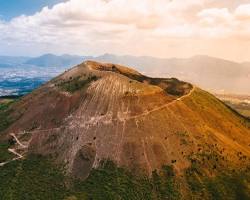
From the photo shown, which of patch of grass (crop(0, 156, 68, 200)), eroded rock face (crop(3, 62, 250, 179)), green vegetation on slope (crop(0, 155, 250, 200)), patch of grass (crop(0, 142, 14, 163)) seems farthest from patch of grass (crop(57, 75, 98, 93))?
green vegetation on slope (crop(0, 155, 250, 200))

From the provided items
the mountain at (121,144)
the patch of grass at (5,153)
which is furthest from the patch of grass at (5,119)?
the patch of grass at (5,153)

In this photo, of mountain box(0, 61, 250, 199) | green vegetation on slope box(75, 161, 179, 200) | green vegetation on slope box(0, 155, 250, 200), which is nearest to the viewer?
green vegetation on slope box(75, 161, 179, 200)

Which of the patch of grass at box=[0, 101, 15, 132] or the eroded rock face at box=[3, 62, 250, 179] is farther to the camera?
the patch of grass at box=[0, 101, 15, 132]

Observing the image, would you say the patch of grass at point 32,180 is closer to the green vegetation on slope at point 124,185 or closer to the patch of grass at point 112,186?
the patch of grass at point 112,186

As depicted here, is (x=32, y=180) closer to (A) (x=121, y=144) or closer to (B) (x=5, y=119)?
(A) (x=121, y=144)

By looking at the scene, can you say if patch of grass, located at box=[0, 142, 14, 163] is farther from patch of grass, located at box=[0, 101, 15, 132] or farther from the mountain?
patch of grass, located at box=[0, 101, 15, 132]

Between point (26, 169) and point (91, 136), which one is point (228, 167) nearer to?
point (91, 136)

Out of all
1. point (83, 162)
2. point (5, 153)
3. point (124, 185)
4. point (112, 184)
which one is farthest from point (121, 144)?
point (5, 153)
